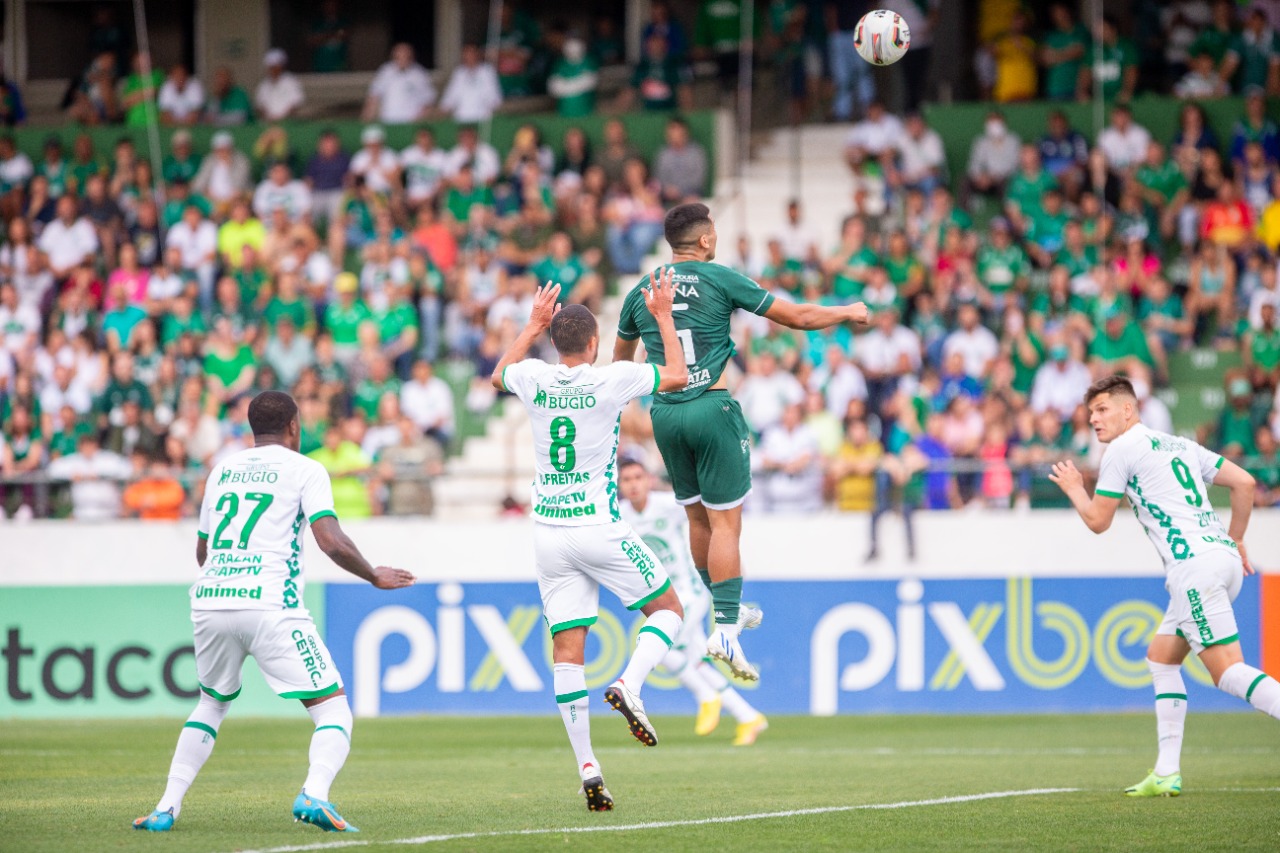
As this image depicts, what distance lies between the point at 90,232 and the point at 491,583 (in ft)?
28.3

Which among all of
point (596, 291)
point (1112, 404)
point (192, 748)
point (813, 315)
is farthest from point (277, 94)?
point (192, 748)

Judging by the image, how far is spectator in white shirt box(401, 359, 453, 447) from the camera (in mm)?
20109

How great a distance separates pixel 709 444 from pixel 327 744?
2.73 meters

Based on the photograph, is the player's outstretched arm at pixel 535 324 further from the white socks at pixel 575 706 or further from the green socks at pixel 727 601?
the green socks at pixel 727 601

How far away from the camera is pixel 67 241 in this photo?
74.9 ft

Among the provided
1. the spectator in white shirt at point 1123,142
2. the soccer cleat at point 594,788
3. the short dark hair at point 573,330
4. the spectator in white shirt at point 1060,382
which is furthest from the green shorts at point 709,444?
the spectator in white shirt at point 1123,142

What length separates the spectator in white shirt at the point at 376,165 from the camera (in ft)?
75.5

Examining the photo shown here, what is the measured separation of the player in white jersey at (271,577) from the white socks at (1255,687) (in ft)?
15.7

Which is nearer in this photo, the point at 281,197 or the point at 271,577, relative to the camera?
the point at 271,577

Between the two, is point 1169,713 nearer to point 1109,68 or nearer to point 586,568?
point 586,568

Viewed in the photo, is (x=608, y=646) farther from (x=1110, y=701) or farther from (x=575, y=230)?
(x=575, y=230)

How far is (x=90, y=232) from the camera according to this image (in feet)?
74.9

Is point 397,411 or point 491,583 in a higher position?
point 397,411

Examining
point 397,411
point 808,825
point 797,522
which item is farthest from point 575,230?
point 808,825
